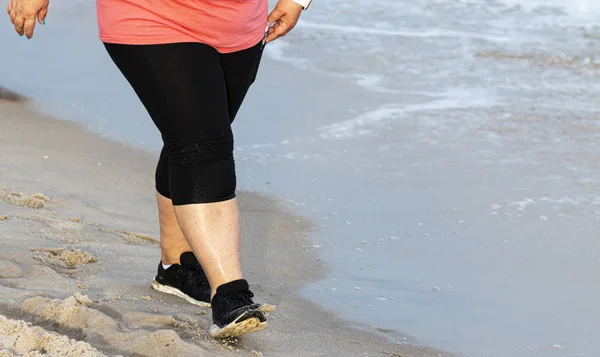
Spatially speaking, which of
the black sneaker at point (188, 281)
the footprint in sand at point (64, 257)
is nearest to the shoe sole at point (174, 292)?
the black sneaker at point (188, 281)

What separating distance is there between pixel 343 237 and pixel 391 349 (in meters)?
1.30

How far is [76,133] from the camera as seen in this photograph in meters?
5.90

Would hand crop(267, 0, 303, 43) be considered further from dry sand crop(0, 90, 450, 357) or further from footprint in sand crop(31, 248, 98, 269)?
footprint in sand crop(31, 248, 98, 269)

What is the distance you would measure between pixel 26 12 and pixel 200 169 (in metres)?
0.68

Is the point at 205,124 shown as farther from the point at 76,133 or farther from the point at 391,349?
the point at 76,133

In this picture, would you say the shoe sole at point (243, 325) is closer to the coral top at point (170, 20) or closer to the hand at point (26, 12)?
the coral top at point (170, 20)

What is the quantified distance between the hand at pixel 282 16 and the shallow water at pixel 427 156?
1.09 metres

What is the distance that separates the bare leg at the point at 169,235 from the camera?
9.75ft

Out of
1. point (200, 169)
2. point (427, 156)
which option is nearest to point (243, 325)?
point (200, 169)

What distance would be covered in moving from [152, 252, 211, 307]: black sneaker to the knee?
511mm

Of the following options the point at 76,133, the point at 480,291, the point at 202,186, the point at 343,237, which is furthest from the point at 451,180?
the point at 202,186

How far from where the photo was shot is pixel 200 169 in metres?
2.48

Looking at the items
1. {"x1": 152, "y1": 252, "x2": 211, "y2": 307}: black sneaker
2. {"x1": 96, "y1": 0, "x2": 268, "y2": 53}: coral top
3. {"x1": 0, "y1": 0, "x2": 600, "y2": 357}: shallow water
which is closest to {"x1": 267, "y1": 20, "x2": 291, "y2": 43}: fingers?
{"x1": 96, "y1": 0, "x2": 268, "y2": 53}: coral top

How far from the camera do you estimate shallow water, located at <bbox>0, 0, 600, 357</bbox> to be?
350 centimetres
